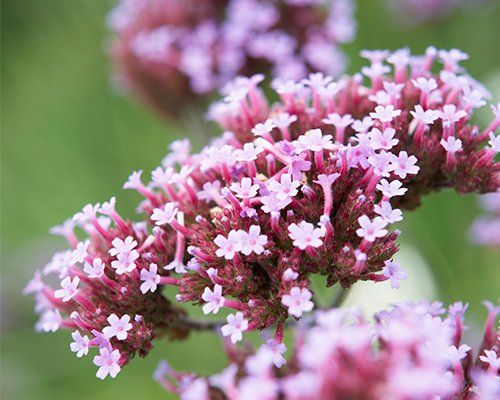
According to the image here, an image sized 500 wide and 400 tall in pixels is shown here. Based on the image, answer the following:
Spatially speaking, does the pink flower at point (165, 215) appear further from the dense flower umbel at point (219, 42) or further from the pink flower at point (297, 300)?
the dense flower umbel at point (219, 42)

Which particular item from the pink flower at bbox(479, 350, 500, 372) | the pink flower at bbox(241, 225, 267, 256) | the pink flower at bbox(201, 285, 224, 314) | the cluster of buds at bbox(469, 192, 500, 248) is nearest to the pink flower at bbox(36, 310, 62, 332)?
the pink flower at bbox(201, 285, 224, 314)

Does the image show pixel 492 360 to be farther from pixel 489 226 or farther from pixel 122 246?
pixel 489 226

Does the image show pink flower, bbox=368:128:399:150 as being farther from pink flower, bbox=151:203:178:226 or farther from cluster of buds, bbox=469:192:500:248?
cluster of buds, bbox=469:192:500:248

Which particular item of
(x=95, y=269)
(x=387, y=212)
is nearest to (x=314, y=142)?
(x=387, y=212)

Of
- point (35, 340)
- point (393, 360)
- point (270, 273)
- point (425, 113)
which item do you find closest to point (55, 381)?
point (35, 340)

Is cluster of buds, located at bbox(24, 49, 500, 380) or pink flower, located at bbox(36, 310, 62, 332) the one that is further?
pink flower, located at bbox(36, 310, 62, 332)

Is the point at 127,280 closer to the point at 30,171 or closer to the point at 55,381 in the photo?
the point at 55,381

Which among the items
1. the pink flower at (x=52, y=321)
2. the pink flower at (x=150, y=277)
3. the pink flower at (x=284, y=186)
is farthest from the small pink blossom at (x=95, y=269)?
the pink flower at (x=284, y=186)
